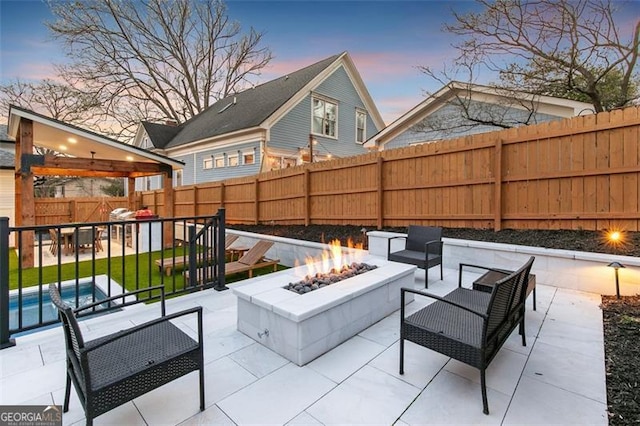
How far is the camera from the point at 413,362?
2512 mm

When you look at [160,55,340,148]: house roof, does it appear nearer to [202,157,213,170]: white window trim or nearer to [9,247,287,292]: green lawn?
[202,157,213,170]: white window trim

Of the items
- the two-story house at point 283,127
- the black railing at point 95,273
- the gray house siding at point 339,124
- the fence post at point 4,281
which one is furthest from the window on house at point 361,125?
the fence post at point 4,281

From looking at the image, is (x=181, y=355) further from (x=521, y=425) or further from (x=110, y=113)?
(x=110, y=113)

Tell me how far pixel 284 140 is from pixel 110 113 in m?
14.6

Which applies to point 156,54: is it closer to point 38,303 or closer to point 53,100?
point 53,100

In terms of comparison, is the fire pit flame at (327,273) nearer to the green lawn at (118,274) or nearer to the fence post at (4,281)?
the fence post at (4,281)

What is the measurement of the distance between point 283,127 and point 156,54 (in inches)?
548

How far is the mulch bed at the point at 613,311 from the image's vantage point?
198 centimetres

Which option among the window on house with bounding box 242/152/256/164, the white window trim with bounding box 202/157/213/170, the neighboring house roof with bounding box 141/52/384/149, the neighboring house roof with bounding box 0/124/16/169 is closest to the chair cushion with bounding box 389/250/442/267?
the neighboring house roof with bounding box 141/52/384/149

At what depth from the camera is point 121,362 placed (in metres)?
1.84

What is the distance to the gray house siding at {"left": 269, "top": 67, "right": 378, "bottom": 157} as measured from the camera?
14541 millimetres

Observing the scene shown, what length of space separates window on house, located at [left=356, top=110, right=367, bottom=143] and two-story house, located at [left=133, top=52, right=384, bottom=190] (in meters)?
0.06

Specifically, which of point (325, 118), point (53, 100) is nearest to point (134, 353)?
point (325, 118)

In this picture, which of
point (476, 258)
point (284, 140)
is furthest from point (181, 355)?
point (284, 140)
